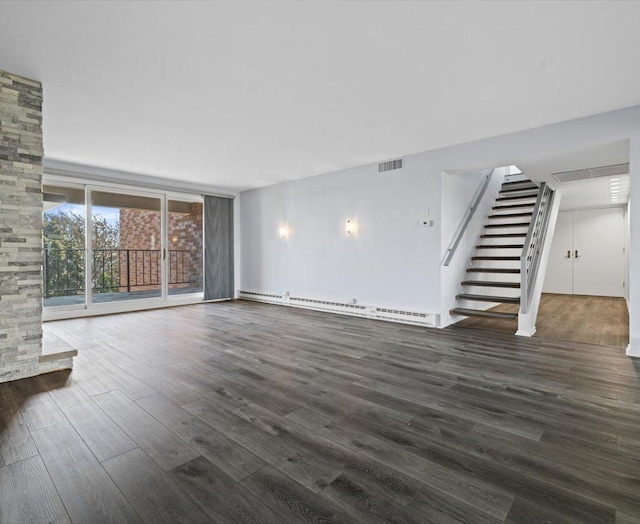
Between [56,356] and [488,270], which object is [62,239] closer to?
[56,356]

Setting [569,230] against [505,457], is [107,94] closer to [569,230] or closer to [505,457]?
[505,457]

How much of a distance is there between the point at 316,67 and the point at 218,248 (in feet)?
18.6

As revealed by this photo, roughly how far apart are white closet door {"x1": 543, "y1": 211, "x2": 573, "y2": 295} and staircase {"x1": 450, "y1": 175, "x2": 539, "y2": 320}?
2.68 meters

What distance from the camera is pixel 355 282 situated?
591 cm

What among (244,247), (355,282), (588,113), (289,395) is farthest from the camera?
(244,247)

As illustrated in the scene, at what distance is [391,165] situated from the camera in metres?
5.42

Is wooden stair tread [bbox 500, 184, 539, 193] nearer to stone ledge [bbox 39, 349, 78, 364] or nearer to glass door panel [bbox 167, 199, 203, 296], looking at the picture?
glass door panel [bbox 167, 199, 203, 296]

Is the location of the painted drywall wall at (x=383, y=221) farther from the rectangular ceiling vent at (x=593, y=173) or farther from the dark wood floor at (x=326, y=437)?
the dark wood floor at (x=326, y=437)

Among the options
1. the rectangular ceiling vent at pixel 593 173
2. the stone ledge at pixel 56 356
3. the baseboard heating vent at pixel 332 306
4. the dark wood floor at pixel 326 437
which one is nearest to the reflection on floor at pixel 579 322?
the dark wood floor at pixel 326 437

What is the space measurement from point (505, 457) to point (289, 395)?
1.46 m

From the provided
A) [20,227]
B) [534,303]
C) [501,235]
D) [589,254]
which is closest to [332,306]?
[534,303]

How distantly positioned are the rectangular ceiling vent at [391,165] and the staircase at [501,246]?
2.11 m

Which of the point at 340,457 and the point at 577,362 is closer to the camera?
the point at 340,457

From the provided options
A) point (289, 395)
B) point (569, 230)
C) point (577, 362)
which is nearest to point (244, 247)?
point (289, 395)
